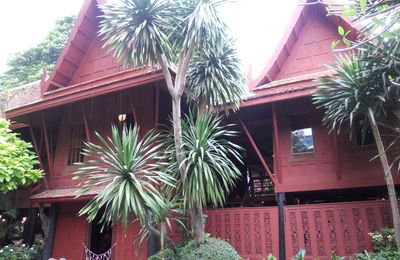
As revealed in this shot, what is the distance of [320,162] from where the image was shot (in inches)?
311

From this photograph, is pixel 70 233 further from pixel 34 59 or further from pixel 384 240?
pixel 34 59

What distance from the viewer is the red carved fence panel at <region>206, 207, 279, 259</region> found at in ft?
24.2

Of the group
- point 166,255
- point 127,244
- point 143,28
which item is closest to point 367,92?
point 143,28

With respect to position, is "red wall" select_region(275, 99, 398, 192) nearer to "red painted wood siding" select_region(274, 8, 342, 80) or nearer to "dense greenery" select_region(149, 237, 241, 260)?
"red painted wood siding" select_region(274, 8, 342, 80)

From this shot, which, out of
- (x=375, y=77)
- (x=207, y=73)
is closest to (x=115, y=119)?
(x=207, y=73)

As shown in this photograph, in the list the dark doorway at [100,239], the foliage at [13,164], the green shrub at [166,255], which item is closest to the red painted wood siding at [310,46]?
the green shrub at [166,255]

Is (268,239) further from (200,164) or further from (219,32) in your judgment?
(219,32)

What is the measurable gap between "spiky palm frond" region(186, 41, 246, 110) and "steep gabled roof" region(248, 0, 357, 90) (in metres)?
1.42

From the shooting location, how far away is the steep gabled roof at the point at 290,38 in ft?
29.2

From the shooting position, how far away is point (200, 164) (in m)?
5.63

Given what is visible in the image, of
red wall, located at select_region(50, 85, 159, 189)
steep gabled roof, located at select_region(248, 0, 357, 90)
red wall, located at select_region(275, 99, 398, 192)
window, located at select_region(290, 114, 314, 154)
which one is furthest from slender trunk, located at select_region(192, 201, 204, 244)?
steep gabled roof, located at select_region(248, 0, 357, 90)

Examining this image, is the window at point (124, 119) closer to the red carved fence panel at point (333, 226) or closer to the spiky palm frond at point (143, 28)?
the spiky palm frond at point (143, 28)

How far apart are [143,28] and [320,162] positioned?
17.0 feet

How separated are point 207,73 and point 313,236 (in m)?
4.27
